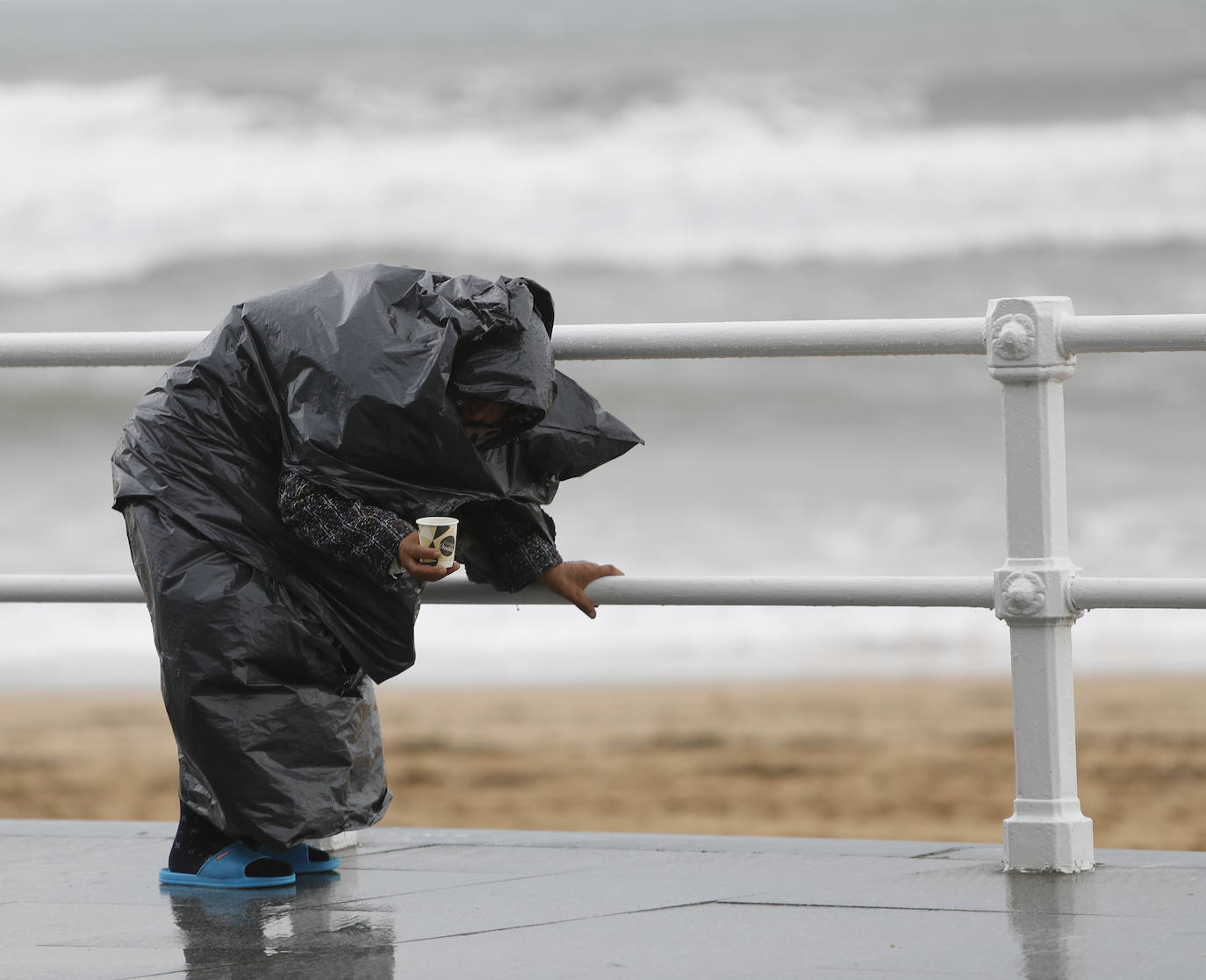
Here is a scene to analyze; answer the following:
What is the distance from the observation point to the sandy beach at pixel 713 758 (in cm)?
906

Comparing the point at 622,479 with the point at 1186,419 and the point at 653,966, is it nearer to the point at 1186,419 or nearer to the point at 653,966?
the point at 1186,419

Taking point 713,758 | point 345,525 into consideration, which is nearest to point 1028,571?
point 345,525

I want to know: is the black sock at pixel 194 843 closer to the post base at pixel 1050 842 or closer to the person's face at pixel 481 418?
the person's face at pixel 481 418

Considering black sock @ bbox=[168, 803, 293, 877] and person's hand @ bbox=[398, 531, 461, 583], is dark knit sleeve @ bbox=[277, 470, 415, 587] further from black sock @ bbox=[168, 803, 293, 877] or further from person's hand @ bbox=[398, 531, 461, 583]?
black sock @ bbox=[168, 803, 293, 877]

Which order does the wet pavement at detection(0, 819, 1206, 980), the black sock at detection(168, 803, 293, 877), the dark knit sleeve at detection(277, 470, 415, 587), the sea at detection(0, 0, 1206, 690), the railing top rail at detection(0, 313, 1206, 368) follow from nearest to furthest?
the wet pavement at detection(0, 819, 1206, 980) < the dark knit sleeve at detection(277, 470, 415, 587) < the railing top rail at detection(0, 313, 1206, 368) < the black sock at detection(168, 803, 293, 877) < the sea at detection(0, 0, 1206, 690)

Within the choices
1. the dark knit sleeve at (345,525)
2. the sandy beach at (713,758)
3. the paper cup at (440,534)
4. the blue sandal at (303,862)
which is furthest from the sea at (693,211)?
the paper cup at (440,534)

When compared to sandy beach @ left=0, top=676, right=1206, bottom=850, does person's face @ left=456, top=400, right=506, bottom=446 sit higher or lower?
lower

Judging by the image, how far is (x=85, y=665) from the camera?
12.9m

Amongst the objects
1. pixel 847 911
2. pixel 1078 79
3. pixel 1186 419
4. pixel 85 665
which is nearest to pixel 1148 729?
pixel 85 665

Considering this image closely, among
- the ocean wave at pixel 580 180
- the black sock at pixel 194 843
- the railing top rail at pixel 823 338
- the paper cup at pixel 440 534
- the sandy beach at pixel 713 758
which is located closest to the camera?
the paper cup at pixel 440 534

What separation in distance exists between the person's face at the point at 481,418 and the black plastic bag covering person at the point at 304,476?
0.03 metres

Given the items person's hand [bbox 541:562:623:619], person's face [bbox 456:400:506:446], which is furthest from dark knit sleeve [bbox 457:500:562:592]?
person's face [bbox 456:400:506:446]

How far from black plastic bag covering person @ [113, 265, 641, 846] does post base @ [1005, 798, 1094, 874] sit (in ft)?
3.15

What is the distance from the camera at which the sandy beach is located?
29.7ft
